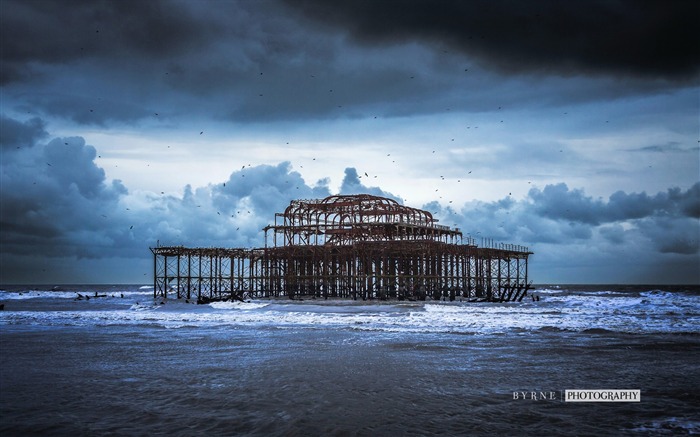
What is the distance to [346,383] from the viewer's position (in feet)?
39.9

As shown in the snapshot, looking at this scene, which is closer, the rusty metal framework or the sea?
the sea

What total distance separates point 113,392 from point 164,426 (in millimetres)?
3140

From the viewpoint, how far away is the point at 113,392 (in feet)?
36.9

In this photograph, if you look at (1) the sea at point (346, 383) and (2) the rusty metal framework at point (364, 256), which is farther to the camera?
(2) the rusty metal framework at point (364, 256)

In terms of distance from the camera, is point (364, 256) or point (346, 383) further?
point (364, 256)

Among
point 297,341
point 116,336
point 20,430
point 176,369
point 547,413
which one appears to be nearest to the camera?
point 20,430

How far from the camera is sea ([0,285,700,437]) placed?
888cm

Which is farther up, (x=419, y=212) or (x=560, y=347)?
(x=419, y=212)

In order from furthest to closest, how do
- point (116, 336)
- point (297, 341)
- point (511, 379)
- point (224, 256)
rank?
point (224, 256)
point (116, 336)
point (297, 341)
point (511, 379)

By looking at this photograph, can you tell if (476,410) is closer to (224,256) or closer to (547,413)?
(547,413)

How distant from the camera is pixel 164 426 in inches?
343

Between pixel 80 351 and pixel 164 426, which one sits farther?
pixel 80 351

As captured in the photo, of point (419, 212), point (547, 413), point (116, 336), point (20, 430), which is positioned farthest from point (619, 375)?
point (419, 212)

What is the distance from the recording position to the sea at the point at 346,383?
8875 millimetres
